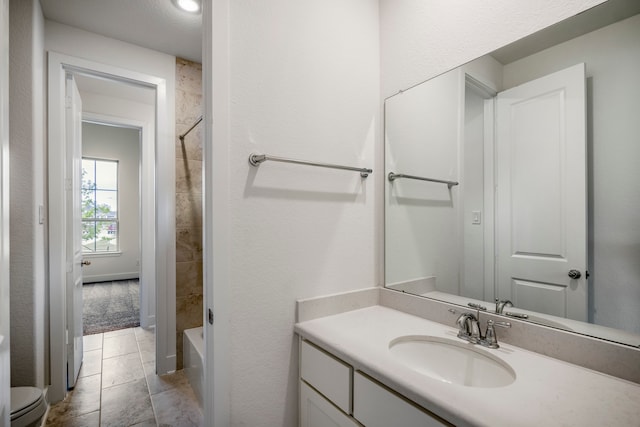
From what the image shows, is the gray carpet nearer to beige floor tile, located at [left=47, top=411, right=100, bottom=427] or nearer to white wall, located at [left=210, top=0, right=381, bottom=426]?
beige floor tile, located at [left=47, top=411, right=100, bottom=427]

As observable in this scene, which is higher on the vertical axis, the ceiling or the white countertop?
the ceiling

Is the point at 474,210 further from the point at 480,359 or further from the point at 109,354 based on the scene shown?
the point at 109,354

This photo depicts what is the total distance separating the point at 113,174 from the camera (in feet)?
18.0

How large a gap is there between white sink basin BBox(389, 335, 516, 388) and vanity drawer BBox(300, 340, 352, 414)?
0.19 metres

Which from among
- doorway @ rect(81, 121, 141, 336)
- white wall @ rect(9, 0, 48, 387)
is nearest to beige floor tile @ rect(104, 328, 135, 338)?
white wall @ rect(9, 0, 48, 387)

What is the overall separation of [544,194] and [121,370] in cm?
297

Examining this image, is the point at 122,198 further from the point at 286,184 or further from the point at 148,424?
the point at 286,184

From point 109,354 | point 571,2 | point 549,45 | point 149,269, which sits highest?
point 571,2

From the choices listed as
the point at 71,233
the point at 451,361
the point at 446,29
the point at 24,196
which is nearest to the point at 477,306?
the point at 451,361

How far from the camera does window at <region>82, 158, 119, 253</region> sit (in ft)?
17.3

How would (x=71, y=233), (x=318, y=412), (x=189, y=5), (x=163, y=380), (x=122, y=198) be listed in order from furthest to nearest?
(x=122, y=198) < (x=163, y=380) < (x=71, y=233) < (x=189, y=5) < (x=318, y=412)

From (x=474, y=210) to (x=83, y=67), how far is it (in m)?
2.59

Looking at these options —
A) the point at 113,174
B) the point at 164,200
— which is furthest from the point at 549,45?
the point at 113,174

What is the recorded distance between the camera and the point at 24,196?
1673mm
